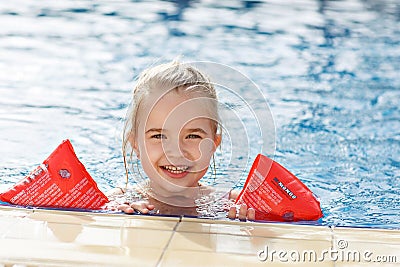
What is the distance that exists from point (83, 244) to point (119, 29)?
5.78 m

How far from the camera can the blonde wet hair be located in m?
3.18

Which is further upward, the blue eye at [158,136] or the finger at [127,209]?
the blue eye at [158,136]

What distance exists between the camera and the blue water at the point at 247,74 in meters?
4.64

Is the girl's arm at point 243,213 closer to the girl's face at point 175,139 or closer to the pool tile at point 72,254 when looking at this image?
the girl's face at point 175,139

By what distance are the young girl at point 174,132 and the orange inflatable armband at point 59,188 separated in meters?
0.21

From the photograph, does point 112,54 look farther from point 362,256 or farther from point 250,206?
point 362,256

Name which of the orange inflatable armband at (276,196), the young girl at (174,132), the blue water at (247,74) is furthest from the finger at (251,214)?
the blue water at (247,74)

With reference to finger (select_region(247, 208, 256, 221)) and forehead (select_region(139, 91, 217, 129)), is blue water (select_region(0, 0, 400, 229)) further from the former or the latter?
forehead (select_region(139, 91, 217, 129))

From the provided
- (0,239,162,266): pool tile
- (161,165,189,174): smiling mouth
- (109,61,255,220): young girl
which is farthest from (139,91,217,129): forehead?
(0,239,162,266): pool tile

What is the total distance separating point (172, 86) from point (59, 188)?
678 millimetres

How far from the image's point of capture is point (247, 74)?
6559mm

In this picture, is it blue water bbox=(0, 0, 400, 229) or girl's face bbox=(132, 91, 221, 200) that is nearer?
girl's face bbox=(132, 91, 221, 200)

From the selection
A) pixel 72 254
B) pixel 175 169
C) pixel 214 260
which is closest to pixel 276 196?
pixel 175 169

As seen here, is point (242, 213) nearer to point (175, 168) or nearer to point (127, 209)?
point (175, 168)
